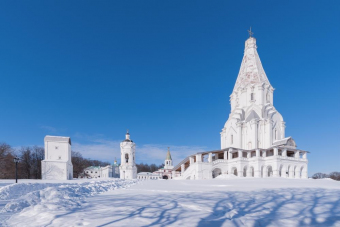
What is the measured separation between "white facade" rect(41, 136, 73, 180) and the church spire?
113ft

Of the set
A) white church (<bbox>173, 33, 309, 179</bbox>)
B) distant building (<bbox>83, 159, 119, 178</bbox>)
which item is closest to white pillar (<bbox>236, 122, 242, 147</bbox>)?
white church (<bbox>173, 33, 309, 179</bbox>)

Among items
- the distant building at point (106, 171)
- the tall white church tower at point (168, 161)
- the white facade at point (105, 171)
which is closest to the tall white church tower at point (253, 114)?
the tall white church tower at point (168, 161)

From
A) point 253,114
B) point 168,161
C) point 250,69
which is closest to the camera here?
point 253,114

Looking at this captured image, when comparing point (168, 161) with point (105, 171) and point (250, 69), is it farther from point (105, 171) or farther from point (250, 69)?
point (250, 69)

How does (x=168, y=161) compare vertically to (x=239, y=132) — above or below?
below

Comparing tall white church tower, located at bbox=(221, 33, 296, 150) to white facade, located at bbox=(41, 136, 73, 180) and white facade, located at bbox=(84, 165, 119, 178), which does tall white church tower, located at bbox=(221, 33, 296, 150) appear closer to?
white facade, located at bbox=(41, 136, 73, 180)

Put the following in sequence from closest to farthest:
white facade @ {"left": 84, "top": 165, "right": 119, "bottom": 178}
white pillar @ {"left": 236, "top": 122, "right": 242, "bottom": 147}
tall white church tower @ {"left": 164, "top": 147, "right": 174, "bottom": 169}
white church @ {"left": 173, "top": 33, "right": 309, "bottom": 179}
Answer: white church @ {"left": 173, "top": 33, "right": 309, "bottom": 179}
white pillar @ {"left": 236, "top": 122, "right": 242, "bottom": 147}
tall white church tower @ {"left": 164, "top": 147, "right": 174, "bottom": 169}
white facade @ {"left": 84, "top": 165, "right": 119, "bottom": 178}

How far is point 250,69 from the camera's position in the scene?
43312 mm

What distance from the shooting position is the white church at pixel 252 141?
33.8 meters

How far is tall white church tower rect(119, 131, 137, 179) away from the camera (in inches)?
1894

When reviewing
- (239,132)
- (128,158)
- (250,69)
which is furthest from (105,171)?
(250,69)

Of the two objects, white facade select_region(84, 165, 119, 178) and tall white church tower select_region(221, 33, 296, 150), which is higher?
tall white church tower select_region(221, 33, 296, 150)

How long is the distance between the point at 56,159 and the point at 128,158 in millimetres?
17659

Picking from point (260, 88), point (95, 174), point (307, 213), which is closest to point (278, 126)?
point (260, 88)
